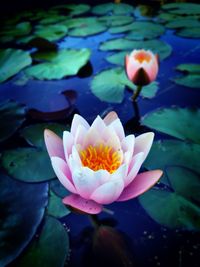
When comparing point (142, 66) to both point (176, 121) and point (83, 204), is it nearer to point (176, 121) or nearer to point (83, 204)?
point (176, 121)

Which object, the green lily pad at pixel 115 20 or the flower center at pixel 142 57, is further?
the green lily pad at pixel 115 20

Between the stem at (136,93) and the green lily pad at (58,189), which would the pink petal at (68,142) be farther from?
the stem at (136,93)

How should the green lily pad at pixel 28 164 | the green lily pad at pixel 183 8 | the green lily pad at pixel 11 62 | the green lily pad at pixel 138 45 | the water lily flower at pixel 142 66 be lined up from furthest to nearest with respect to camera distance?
the green lily pad at pixel 183 8, the green lily pad at pixel 138 45, the green lily pad at pixel 11 62, the water lily flower at pixel 142 66, the green lily pad at pixel 28 164

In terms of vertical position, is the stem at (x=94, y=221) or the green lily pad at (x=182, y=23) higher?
the green lily pad at (x=182, y=23)

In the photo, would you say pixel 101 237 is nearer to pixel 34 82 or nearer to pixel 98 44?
pixel 34 82

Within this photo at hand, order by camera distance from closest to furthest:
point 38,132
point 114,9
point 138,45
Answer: point 38,132
point 138,45
point 114,9

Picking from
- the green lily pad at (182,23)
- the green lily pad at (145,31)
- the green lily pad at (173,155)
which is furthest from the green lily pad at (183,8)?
the green lily pad at (173,155)

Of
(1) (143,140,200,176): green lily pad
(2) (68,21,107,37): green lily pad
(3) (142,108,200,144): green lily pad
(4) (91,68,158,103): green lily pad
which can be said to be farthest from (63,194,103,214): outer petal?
(2) (68,21,107,37): green lily pad

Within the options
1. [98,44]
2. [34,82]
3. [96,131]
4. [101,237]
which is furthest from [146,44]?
[101,237]

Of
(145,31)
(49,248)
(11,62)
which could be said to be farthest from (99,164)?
(145,31)
